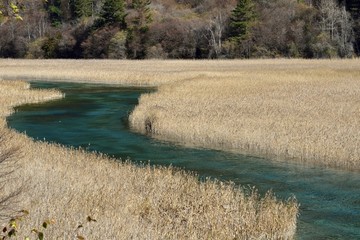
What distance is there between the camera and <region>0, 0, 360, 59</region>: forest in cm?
7650

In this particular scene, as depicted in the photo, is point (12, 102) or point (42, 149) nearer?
point (42, 149)

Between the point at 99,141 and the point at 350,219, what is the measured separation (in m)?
12.2

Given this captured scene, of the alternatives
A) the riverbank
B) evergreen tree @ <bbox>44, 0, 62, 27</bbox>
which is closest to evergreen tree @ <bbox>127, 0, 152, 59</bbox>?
evergreen tree @ <bbox>44, 0, 62, 27</bbox>

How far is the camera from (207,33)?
89625 millimetres

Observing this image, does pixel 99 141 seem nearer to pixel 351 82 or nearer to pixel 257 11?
pixel 351 82

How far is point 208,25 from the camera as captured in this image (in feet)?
297

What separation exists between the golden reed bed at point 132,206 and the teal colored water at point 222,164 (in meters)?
1.06

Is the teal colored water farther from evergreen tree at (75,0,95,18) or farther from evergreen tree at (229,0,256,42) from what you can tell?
evergreen tree at (75,0,95,18)

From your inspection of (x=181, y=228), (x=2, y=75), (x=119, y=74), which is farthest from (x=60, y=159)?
(x=2, y=75)

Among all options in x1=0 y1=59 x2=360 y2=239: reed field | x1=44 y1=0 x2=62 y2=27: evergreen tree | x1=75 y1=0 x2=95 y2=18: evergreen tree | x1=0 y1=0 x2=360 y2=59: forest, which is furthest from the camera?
x1=44 y1=0 x2=62 y2=27: evergreen tree

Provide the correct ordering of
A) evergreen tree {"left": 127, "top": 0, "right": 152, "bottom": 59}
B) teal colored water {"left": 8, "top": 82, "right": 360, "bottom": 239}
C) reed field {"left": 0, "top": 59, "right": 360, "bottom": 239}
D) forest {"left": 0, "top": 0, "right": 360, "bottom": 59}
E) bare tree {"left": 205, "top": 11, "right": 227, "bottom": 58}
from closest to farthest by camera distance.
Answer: reed field {"left": 0, "top": 59, "right": 360, "bottom": 239} → teal colored water {"left": 8, "top": 82, "right": 360, "bottom": 239} → forest {"left": 0, "top": 0, "right": 360, "bottom": 59} → bare tree {"left": 205, "top": 11, "right": 227, "bottom": 58} → evergreen tree {"left": 127, "top": 0, "right": 152, "bottom": 59}

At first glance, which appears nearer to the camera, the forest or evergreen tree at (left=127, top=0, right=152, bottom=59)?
the forest

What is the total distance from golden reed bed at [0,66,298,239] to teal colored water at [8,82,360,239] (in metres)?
1.06

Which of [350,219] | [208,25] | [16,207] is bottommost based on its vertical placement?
[350,219]
